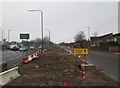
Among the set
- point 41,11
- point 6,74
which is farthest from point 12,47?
point 6,74

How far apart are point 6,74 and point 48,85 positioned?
2.13m

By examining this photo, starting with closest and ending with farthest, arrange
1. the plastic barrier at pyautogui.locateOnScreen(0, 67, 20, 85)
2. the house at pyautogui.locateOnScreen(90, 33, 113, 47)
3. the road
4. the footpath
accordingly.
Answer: the plastic barrier at pyautogui.locateOnScreen(0, 67, 20, 85) < the footpath < the road < the house at pyautogui.locateOnScreen(90, 33, 113, 47)

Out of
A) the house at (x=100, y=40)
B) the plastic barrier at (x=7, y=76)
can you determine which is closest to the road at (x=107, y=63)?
the plastic barrier at (x=7, y=76)

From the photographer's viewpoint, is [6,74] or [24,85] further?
[6,74]

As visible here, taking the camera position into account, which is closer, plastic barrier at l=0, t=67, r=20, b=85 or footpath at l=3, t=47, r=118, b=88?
plastic barrier at l=0, t=67, r=20, b=85

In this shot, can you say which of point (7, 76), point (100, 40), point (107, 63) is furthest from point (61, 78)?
point (100, 40)

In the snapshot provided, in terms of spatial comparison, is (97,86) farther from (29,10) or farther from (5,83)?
(29,10)

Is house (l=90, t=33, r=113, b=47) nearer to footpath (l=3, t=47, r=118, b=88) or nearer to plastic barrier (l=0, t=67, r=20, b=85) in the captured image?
footpath (l=3, t=47, r=118, b=88)

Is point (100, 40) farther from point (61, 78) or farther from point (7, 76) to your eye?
point (7, 76)

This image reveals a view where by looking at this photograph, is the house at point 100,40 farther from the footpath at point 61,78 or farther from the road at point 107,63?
the footpath at point 61,78

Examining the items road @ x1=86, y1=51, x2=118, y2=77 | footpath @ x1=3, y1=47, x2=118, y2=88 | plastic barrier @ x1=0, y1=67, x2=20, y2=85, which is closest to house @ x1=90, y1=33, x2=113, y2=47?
road @ x1=86, y1=51, x2=118, y2=77

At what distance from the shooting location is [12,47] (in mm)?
60438

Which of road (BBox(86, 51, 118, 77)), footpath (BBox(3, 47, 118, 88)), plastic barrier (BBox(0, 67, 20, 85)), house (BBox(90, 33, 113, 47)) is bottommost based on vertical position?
road (BBox(86, 51, 118, 77))

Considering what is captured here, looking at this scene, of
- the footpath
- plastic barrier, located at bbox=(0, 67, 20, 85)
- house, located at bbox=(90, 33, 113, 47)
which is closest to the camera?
plastic barrier, located at bbox=(0, 67, 20, 85)
